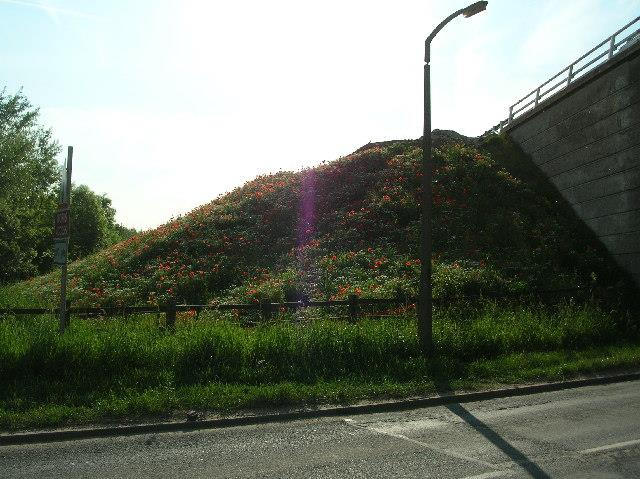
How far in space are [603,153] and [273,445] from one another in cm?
1787

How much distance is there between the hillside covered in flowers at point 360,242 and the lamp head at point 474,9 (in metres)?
7.99

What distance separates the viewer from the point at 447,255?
20.3 meters

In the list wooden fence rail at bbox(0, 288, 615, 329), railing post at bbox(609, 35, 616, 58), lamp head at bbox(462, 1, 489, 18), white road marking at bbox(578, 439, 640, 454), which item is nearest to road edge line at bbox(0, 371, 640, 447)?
white road marking at bbox(578, 439, 640, 454)

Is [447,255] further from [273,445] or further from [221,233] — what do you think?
[273,445]

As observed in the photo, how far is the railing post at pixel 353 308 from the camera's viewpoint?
13259mm

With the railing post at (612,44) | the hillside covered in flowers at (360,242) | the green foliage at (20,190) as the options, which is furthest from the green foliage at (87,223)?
the railing post at (612,44)

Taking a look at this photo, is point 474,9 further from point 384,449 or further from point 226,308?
point 384,449

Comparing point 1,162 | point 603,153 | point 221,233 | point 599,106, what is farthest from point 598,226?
point 1,162

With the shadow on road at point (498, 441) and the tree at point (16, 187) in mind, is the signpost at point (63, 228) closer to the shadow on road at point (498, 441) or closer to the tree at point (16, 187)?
the shadow on road at point (498, 441)

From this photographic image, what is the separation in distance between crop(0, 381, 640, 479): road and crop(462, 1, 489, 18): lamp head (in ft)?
23.3

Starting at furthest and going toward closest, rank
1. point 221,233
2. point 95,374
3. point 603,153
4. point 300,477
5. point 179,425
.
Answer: point 221,233 < point 603,153 < point 95,374 < point 179,425 < point 300,477

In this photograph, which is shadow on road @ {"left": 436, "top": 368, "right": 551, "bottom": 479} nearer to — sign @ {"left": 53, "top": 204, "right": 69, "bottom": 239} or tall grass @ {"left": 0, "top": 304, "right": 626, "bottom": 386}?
tall grass @ {"left": 0, "top": 304, "right": 626, "bottom": 386}

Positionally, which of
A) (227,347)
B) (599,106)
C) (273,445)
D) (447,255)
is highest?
(599,106)

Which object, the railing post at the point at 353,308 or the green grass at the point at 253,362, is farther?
the railing post at the point at 353,308
